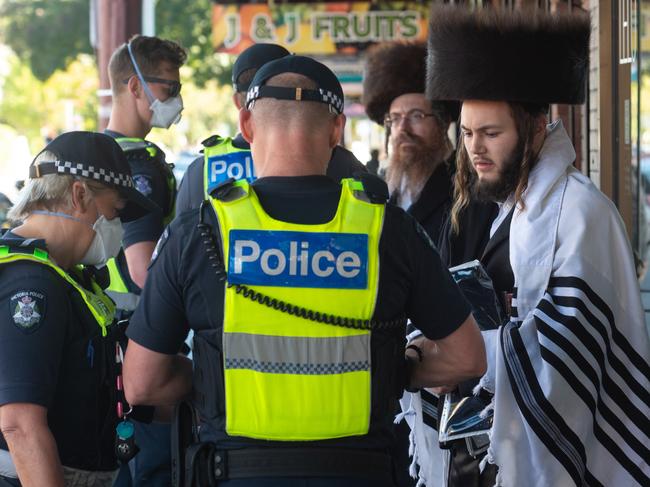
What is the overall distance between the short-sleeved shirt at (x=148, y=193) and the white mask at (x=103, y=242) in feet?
2.81

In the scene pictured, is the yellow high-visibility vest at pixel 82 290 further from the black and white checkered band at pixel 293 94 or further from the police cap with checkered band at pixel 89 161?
the black and white checkered band at pixel 293 94

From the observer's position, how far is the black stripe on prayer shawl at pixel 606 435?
3.01 meters

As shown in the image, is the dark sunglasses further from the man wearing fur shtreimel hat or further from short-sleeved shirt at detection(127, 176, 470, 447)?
short-sleeved shirt at detection(127, 176, 470, 447)

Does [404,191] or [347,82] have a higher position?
[347,82]

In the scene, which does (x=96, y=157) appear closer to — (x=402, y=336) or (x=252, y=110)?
(x=252, y=110)

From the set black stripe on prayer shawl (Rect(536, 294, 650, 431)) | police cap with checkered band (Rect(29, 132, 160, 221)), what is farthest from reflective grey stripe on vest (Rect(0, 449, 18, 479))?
black stripe on prayer shawl (Rect(536, 294, 650, 431))

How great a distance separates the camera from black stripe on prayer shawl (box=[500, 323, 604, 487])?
3.01 meters

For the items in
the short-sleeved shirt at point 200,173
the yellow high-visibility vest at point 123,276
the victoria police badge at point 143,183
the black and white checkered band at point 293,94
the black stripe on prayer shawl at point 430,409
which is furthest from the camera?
the yellow high-visibility vest at point 123,276

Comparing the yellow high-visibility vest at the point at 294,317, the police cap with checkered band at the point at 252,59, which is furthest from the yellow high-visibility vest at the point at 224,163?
the yellow high-visibility vest at the point at 294,317

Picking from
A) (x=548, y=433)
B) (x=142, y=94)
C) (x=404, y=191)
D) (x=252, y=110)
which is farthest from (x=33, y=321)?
(x=404, y=191)

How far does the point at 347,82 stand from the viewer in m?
15.1

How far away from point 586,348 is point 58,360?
1518 millimetres

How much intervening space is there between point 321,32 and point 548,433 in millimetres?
11594

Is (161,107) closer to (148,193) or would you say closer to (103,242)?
(148,193)
